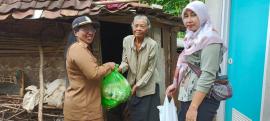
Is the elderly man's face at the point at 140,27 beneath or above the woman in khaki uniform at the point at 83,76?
above

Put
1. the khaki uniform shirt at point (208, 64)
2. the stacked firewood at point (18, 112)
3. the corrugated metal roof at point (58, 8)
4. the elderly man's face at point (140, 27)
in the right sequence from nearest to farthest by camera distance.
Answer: the khaki uniform shirt at point (208, 64), the elderly man's face at point (140, 27), the corrugated metal roof at point (58, 8), the stacked firewood at point (18, 112)

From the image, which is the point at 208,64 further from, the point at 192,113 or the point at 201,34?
the point at 192,113

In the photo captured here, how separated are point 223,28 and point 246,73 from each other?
0.94 meters

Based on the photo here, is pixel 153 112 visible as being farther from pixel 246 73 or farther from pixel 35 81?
pixel 35 81

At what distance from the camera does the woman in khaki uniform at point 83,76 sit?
150 inches

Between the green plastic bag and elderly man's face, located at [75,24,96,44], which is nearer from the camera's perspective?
elderly man's face, located at [75,24,96,44]

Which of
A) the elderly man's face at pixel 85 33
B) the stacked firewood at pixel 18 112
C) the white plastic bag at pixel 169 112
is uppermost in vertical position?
the elderly man's face at pixel 85 33

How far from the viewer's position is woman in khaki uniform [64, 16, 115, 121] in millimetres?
3816

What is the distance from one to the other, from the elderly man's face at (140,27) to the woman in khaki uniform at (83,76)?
640mm

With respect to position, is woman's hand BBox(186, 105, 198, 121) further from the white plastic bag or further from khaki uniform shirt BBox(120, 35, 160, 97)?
khaki uniform shirt BBox(120, 35, 160, 97)

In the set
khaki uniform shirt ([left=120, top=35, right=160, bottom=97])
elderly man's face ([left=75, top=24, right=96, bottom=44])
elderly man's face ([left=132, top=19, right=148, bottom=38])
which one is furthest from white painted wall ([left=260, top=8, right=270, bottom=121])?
A: elderly man's face ([left=75, top=24, right=96, bottom=44])

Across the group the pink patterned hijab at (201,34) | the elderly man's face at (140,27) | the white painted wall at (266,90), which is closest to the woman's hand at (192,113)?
the pink patterned hijab at (201,34)

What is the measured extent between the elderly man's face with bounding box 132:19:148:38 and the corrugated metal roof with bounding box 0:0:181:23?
1.96 ft

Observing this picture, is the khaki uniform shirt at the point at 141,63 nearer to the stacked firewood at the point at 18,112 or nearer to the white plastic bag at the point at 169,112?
the white plastic bag at the point at 169,112
